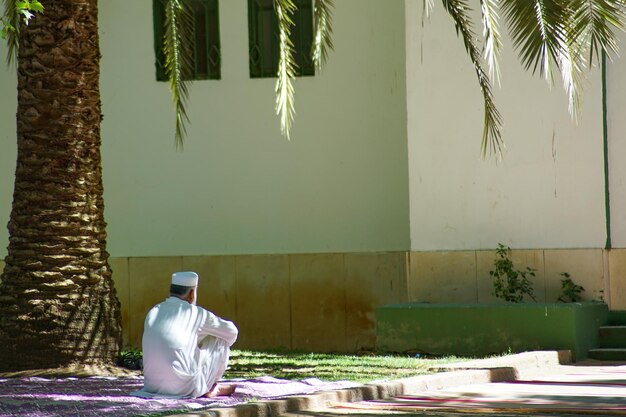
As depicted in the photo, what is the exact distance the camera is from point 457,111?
50.8 ft

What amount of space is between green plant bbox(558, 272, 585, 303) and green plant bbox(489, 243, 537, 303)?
37cm

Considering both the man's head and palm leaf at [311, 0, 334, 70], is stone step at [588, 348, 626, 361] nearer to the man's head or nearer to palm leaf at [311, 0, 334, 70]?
palm leaf at [311, 0, 334, 70]

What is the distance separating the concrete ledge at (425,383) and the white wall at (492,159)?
2201 millimetres

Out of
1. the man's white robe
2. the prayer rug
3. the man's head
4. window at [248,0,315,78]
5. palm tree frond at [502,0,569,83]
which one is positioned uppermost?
window at [248,0,315,78]

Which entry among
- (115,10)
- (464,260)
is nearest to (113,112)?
(115,10)

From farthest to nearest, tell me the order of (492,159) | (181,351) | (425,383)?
(492,159), (425,383), (181,351)

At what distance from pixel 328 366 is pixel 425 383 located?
68.1 inches

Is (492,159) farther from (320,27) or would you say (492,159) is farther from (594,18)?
(594,18)

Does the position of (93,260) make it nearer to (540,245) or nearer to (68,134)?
(68,134)

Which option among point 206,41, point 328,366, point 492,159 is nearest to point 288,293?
point 492,159

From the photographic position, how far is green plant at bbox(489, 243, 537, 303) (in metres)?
14.9

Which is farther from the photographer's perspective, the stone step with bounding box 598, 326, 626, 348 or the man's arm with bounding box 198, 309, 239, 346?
the stone step with bounding box 598, 326, 626, 348

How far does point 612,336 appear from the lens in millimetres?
14594

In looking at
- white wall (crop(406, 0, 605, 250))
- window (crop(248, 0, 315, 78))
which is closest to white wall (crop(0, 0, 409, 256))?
window (crop(248, 0, 315, 78))
